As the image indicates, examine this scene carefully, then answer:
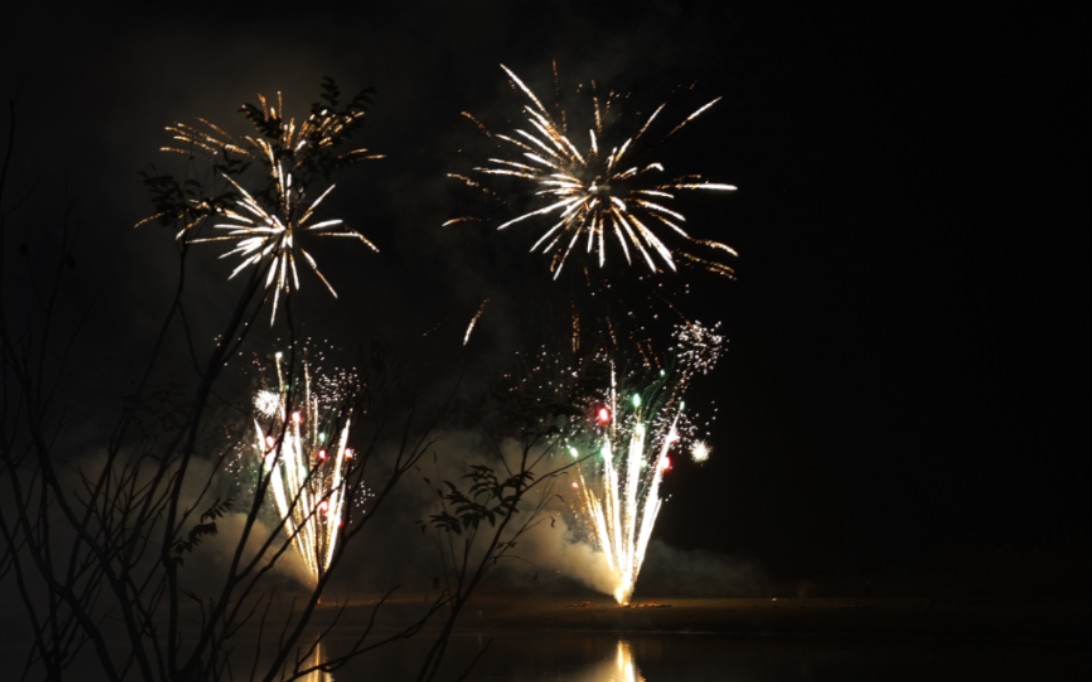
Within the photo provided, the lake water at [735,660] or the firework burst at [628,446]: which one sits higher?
the firework burst at [628,446]

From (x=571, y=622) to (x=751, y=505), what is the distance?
21.3m

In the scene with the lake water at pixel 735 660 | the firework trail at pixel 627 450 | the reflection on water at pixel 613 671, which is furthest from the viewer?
the firework trail at pixel 627 450

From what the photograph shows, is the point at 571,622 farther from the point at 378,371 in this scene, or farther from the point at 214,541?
the point at 378,371

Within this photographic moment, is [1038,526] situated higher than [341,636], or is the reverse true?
[1038,526]

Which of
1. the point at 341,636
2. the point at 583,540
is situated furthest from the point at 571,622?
the point at 583,540

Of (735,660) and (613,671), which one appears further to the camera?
(735,660)

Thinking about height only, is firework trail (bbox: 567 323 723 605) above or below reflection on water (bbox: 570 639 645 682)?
above

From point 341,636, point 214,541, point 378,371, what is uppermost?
point 214,541

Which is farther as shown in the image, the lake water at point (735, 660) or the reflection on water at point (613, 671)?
the lake water at point (735, 660)

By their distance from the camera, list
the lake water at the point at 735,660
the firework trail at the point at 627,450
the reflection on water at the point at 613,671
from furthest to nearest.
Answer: the firework trail at the point at 627,450 < the lake water at the point at 735,660 < the reflection on water at the point at 613,671

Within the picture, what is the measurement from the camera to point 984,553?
4922 centimetres

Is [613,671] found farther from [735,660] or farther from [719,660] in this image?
[735,660]

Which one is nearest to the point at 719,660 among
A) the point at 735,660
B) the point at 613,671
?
the point at 735,660

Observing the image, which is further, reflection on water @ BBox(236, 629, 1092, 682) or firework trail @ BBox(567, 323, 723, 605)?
firework trail @ BBox(567, 323, 723, 605)
